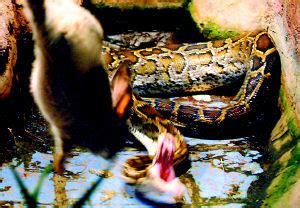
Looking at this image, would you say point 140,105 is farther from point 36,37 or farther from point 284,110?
point 36,37

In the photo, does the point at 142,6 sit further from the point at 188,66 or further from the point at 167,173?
the point at 167,173

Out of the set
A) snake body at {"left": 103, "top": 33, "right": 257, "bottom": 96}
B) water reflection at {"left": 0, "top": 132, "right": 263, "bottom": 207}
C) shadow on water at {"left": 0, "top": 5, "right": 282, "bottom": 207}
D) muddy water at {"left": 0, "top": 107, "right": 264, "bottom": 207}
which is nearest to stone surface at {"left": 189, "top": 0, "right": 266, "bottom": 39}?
snake body at {"left": 103, "top": 33, "right": 257, "bottom": 96}

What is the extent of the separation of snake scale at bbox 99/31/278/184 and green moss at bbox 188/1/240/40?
0.15 metres

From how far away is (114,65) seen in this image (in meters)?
5.55

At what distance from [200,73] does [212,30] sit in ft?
2.02

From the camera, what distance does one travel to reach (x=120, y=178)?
3.91 meters

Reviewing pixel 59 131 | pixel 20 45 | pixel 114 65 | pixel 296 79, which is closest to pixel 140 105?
pixel 114 65

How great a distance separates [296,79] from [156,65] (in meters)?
2.32

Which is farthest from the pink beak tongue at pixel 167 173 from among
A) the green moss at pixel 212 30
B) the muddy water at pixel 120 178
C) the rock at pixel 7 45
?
the green moss at pixel 212 30

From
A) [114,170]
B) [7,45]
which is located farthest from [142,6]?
[114,170]

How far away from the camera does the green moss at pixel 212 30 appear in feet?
19.9

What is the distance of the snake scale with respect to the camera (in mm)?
4969

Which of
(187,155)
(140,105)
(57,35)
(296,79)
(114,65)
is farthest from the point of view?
(114,65)

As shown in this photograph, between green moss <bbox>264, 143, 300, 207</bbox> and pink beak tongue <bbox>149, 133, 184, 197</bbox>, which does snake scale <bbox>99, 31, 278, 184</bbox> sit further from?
pink beak tongue <bbox>149, 133, 184, 197</bbox>
